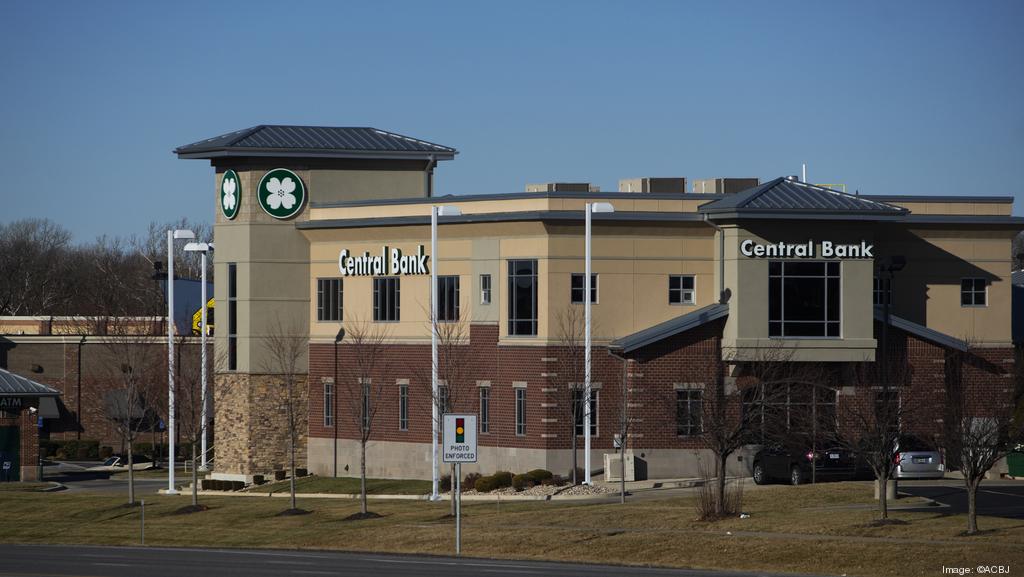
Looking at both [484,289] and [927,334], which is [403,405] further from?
[927,334]

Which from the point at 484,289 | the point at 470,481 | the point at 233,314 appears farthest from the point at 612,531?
the point at 233,314

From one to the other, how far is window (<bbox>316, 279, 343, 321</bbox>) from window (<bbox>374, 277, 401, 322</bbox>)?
216cm

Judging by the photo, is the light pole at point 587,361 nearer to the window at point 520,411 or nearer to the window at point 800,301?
the window at point 520,411

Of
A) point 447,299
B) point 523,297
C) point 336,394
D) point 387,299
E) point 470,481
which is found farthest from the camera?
point 336,394

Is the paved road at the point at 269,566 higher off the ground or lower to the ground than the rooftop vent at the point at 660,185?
lower

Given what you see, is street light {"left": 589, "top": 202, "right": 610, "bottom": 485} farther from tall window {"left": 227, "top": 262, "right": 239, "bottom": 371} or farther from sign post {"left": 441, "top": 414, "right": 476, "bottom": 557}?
tall window {"left": 227, "top": 262, "right": 239, "bottom": 371}

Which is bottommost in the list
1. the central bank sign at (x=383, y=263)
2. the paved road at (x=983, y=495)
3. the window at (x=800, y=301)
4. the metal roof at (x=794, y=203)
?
the paved road at (x=983, y=495)

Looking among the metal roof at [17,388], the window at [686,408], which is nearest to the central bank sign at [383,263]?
the window at [686,408]

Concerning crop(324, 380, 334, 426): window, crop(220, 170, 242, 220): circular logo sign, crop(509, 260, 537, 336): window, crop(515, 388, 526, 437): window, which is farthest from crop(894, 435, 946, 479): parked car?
crop(220, 170, 242, 220): circular logo sign

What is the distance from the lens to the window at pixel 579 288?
57.6 m

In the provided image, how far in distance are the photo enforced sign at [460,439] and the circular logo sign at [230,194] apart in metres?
28.3

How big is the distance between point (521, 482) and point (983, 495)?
1537 centimetres

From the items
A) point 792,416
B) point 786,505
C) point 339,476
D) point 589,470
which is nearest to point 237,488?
point 339,476

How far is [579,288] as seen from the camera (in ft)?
190
